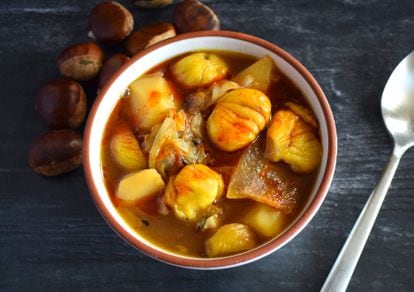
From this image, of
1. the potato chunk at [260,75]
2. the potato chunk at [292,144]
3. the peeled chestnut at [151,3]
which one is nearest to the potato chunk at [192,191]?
the potato chunk at [292,144]

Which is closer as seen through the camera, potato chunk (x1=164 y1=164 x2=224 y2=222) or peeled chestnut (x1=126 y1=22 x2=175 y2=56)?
potato chunk (x1=164 y1=164 x2=224 y2=222)

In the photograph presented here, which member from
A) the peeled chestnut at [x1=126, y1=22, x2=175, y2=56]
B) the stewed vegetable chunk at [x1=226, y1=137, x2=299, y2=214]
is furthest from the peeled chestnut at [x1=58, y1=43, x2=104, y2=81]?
the stewed vegetable chunk at [x1=226, y1=137, x2=299, y2=214]

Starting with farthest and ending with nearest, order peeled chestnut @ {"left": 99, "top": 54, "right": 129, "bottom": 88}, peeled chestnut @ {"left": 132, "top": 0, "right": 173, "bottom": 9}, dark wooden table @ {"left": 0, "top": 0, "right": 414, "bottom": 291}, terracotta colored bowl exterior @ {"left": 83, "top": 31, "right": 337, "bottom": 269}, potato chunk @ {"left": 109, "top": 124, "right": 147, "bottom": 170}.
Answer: peeled chestnut @ {"left": 132, "top": 0, "right": 173, "bottom": 9} < peeled chestnut @ {"left": 99, "top": 54, "right": 129, "bottom": 88} < dark wooden table @ {"left": 0, "top": 0, "right": 414, "bottom": 291} < potato chunk @ {"left": 109, "top": 124, "right": 147, "bottom": 170} < terracotta colored bowl exterior @ {"left": 83, "top": 31, "right": 337, "bottom": 269}

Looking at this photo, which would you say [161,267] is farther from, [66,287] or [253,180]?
[253,180]

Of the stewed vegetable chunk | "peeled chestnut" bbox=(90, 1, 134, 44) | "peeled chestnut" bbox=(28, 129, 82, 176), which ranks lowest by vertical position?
"peeled chestnut" bbox=(28, 129, 82, 176)

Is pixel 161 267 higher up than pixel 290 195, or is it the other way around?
pixel 290 195

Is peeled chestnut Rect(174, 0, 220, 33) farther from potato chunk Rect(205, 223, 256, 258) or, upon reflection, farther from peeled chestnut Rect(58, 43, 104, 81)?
potato chunk Rect(205, 223, 256, 258)

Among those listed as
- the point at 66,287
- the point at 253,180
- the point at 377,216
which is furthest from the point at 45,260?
the point at 377,216
